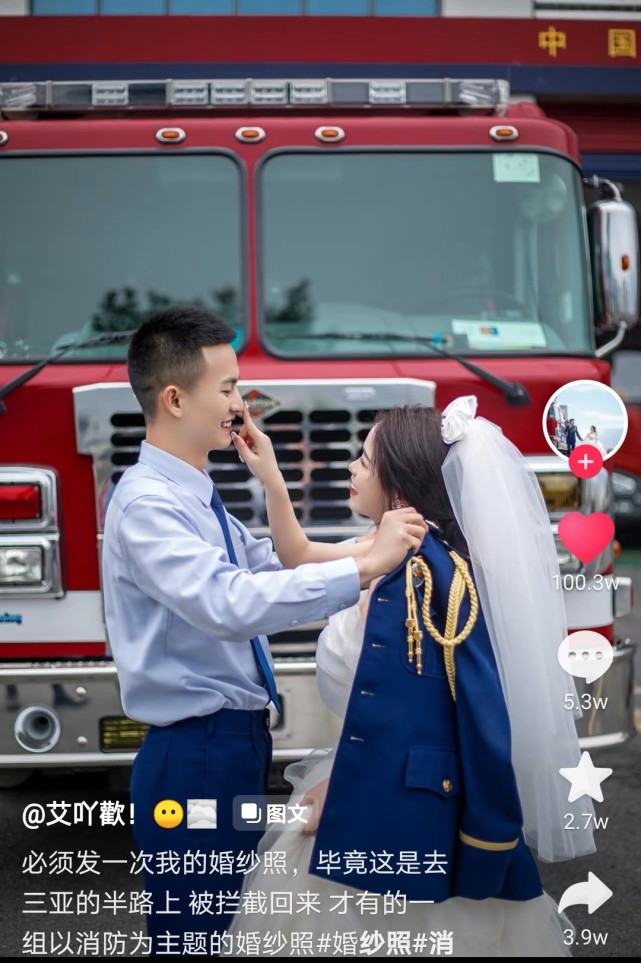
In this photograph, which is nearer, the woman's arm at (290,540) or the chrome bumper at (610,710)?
the woman's arm at (290,540)

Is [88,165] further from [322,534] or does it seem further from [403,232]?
[322,534]

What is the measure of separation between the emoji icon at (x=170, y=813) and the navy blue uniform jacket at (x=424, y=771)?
1.03ft

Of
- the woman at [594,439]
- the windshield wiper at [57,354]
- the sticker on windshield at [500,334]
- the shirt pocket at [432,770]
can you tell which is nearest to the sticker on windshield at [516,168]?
the sticker on windshield at [500,334]

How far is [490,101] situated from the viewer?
450 centimetres

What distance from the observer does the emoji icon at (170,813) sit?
7.79ft

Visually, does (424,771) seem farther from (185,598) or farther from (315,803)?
(185,598)

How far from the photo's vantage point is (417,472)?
2512 millimetres

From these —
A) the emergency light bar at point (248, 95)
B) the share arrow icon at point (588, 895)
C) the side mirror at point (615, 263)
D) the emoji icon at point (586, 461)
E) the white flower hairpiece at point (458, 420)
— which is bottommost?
the share arrow icon at point (588, 895)

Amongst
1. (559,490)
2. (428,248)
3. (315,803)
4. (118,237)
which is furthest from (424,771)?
(118,237)

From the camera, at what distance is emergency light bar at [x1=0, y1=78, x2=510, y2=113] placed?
4441 mm

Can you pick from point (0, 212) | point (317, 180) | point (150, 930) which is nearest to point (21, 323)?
point (0, 212)

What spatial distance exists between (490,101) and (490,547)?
2.66 m

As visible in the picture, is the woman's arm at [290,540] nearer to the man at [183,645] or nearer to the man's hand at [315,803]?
the man at [183,645]

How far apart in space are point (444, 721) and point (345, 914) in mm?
545
